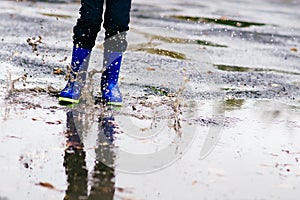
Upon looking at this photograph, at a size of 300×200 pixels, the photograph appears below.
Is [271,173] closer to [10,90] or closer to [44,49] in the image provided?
[10,90]

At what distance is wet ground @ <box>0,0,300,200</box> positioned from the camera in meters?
3.85

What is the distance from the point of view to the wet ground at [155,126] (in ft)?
12.6

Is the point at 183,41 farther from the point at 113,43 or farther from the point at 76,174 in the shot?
the point at 76,174

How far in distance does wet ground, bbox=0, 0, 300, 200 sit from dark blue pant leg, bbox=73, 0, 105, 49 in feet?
0.86

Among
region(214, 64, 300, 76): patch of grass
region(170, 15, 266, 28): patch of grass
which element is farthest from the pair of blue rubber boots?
region(170, 15, 266, 28): patch of grass

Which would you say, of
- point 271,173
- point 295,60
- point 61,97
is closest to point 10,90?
point 61,97

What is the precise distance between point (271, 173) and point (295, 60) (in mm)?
5381

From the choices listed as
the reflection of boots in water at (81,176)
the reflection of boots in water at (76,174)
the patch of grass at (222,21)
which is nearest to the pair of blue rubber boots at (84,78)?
the reflection of boots in water at (81,176)

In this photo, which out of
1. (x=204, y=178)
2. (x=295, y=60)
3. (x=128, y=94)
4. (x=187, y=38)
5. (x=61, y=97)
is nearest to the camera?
(x=204, y=178)

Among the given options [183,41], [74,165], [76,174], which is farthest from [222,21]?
[76,174]

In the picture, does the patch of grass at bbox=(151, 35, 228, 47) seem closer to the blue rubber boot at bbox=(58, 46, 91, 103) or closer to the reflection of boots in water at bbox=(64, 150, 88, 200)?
the blue rubber boot at bbox=(58, 46, 91, 103)

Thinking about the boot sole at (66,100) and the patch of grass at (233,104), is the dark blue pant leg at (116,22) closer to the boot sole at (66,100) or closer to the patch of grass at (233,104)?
the boot sole at (66,100)

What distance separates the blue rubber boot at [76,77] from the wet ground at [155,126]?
0.10 metres

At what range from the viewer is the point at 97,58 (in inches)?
305
